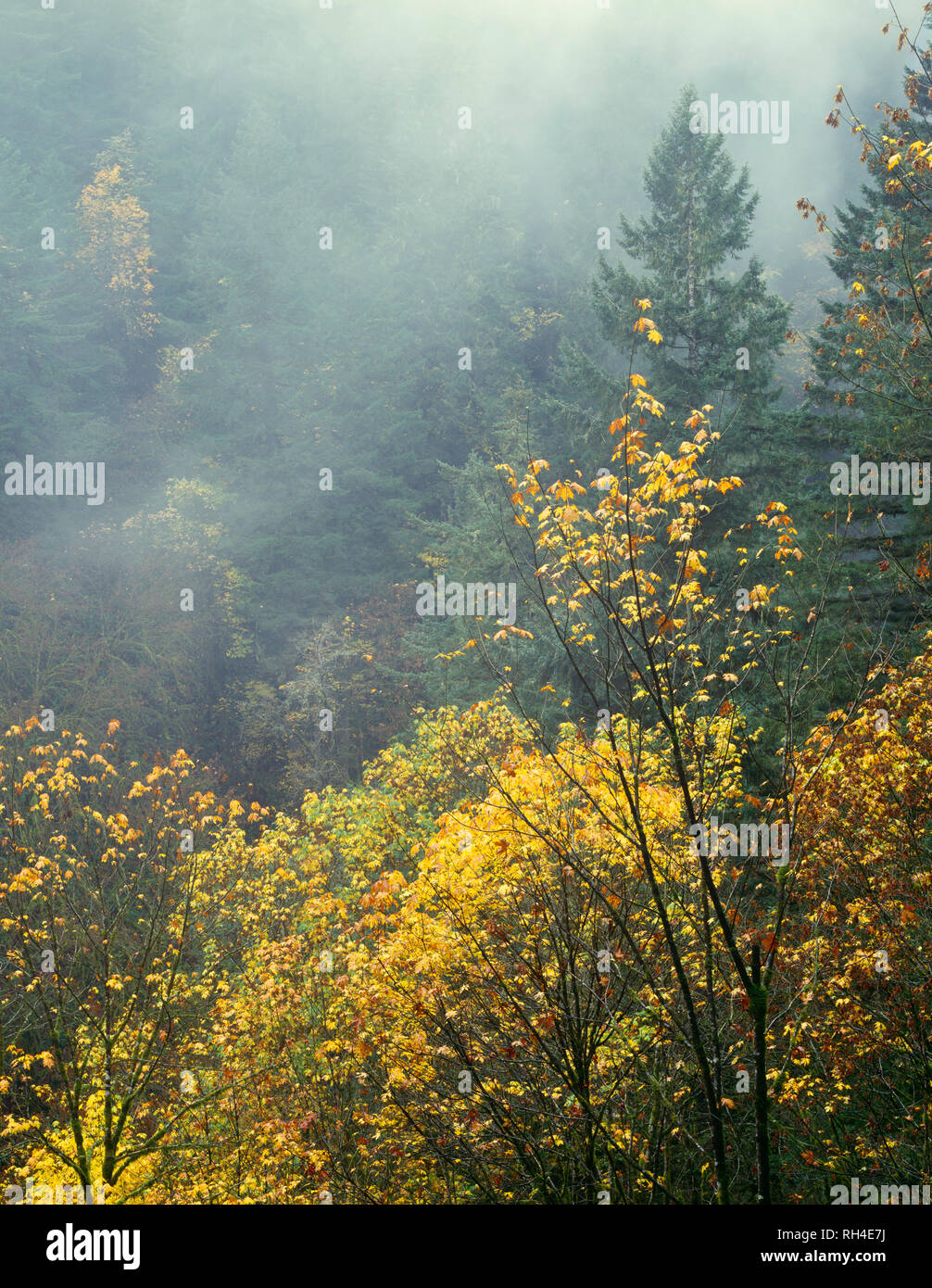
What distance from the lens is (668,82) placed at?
159 ft

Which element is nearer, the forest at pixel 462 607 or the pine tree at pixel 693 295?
the forest at pixel 462 607

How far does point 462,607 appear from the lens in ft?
78.9

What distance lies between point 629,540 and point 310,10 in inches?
2130

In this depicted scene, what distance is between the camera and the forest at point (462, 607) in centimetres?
653

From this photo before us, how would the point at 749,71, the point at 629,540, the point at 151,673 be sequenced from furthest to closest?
the point at 749,71 → the point at 151,673 → the point at 629,540

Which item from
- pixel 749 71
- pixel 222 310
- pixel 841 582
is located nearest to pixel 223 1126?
pixel 841 582

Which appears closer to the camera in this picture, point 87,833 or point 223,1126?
point 87,833

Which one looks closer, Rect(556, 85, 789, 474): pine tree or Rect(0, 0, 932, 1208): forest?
Rect(0, 0, 932, 1208): forest

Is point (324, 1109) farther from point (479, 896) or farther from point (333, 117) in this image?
point (333, 117)

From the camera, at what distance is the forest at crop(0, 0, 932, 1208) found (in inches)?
257

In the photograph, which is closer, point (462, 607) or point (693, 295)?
point (693, 295)

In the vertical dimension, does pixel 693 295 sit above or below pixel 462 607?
above
